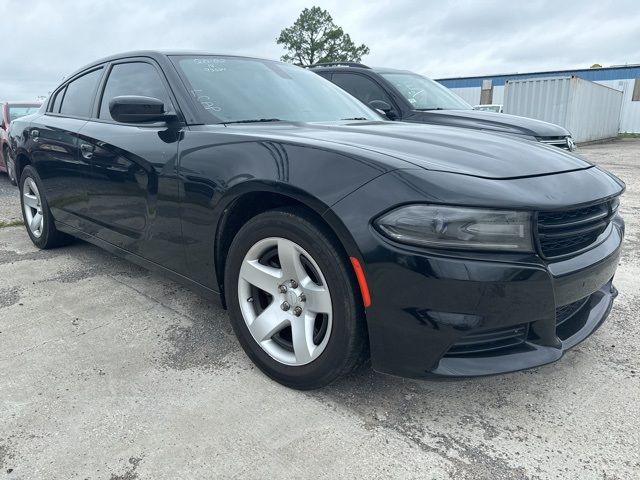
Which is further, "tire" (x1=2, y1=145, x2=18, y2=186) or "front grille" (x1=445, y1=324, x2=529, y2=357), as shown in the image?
"tire" (x1=2, y1=145, x2=18, y2=186)

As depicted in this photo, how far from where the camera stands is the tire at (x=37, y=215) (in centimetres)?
421

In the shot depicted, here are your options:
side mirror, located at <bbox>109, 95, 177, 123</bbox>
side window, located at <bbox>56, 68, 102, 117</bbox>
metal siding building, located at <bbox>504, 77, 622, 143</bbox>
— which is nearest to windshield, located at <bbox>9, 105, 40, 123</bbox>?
side window, located at <bbox>56, 68, 102, 117</bbox>

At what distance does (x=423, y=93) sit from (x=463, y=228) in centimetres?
518

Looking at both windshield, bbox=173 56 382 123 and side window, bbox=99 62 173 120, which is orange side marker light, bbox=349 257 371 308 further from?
side window, bbox=99 62 173 120

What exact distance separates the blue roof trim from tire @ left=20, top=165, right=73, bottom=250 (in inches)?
1063

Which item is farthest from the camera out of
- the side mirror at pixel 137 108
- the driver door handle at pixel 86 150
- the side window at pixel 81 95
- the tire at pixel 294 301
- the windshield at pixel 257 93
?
the side window at pixel 81 95

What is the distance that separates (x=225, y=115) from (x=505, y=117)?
4.25 m

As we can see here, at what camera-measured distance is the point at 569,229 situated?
6.30 feet

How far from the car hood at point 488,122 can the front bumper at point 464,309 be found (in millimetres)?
3978

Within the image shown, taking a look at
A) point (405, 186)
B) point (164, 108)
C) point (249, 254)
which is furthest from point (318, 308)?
point (164, 108)

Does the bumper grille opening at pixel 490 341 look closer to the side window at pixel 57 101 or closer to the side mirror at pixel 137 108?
the side mirror at pixel 137 108

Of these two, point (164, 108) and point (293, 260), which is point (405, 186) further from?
point (164, 108)

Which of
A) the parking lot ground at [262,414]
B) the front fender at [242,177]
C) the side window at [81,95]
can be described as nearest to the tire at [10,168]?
the side window at [81,95]

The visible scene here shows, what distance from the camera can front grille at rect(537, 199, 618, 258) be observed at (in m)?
1.84
